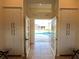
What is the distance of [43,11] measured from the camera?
13.6 metres

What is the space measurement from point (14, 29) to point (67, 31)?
259 centimetres

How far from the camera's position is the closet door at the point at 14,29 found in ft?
24.1

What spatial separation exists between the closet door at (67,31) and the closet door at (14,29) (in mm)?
2010

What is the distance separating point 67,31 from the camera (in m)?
7.60

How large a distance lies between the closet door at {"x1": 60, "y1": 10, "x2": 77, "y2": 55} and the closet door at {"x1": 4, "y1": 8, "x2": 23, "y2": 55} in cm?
201

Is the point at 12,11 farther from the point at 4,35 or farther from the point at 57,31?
the point at 57,31

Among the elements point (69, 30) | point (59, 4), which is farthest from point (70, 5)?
point (69, 30)

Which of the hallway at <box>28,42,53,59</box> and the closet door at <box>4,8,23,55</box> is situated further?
the hallway at <box>28,42,53,59</box>

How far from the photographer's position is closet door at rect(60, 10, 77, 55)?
754cm

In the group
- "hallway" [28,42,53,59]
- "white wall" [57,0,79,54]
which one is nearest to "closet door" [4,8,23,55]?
"hallway" [28,42,53,59]

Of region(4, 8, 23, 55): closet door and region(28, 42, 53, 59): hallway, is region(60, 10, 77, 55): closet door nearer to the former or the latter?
region(28, 42, 53, 59): hallway

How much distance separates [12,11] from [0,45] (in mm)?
1696

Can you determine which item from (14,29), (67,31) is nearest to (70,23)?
(67,31)

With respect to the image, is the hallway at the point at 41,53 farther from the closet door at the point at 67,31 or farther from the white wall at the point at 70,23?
the closet door at the point at 67,31
